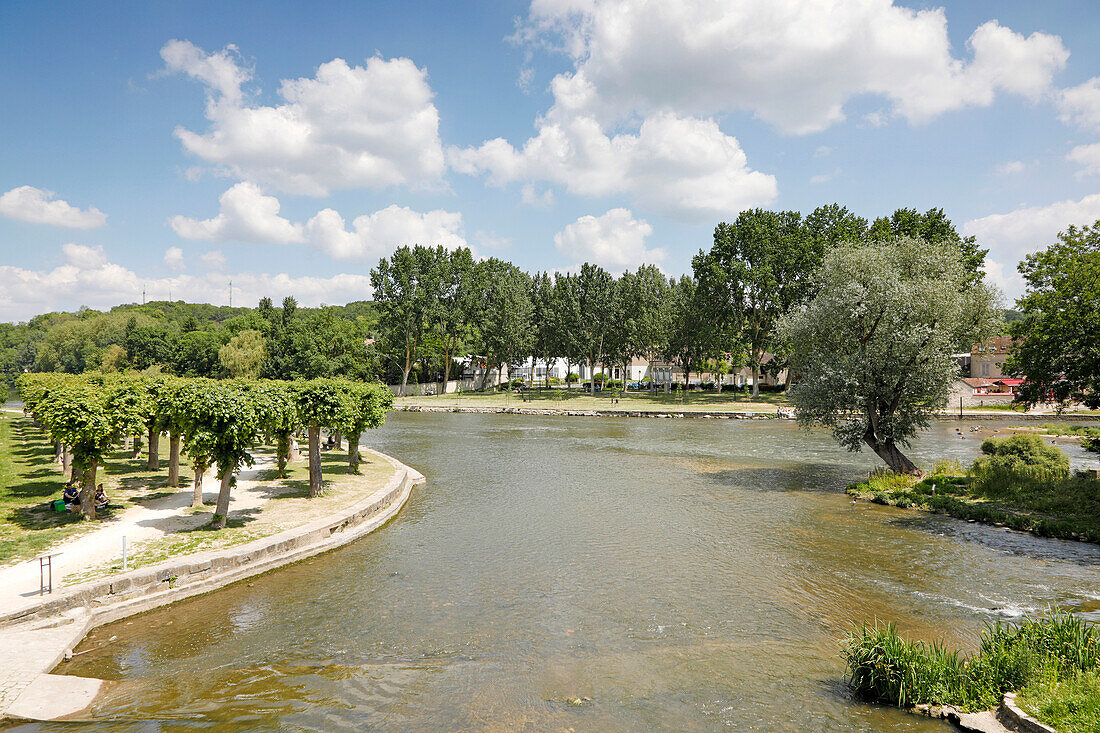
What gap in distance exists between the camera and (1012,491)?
23.0 m

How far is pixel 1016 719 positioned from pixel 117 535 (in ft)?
67.2

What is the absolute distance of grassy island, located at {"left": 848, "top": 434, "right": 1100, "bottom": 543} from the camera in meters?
19.6

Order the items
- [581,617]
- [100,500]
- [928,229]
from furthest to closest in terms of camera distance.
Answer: [928,229] → [100,500] → [581,617]

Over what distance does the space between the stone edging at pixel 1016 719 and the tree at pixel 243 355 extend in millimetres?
79076

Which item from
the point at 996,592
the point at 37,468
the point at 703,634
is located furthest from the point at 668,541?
the point at 37,468

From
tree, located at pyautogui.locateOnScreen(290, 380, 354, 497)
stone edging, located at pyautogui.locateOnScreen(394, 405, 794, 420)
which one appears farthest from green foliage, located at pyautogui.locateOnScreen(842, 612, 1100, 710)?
stone edging, located at pyautogui.locateOnScreen(394, 405, 794, 420)

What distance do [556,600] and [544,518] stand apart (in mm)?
7900

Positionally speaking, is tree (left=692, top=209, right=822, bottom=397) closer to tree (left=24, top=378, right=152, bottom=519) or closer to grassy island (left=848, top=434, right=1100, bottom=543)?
grassy island (left=848, top=434, right=1100, bottom=543)

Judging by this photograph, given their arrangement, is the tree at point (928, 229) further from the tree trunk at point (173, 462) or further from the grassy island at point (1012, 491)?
the tree trunk at point (173, 462)

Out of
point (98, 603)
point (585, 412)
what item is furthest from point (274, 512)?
point (585, 412)

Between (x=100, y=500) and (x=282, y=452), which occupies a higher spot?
(x=282, y=452)

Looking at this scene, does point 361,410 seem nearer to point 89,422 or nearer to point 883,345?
point 89,422

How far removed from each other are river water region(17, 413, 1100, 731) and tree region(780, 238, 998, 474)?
494 centimetres

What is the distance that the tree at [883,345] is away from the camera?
25.4m
